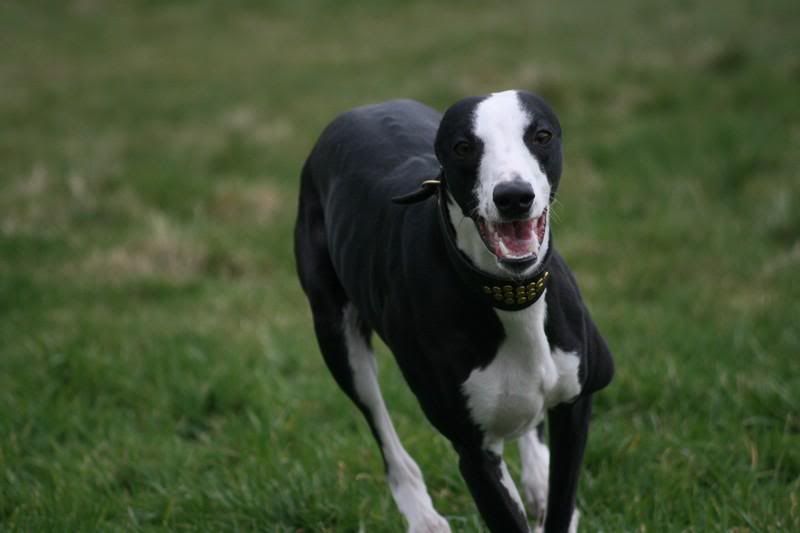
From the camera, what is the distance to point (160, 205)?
833cm

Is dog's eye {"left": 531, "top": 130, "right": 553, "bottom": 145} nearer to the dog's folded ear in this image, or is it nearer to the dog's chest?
the dog's folded ear

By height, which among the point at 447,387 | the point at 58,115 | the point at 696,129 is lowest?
the point at 58,115

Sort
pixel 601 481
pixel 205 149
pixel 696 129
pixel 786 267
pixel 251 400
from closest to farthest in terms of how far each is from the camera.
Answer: pixel 601 481, pixel 251 400, pixel 786 267, pixel 696 129, pixel 205 149

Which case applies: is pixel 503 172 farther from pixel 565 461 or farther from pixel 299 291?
pixel 299 291

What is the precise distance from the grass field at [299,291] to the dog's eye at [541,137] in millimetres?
1367

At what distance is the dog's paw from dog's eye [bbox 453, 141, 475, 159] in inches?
52.3

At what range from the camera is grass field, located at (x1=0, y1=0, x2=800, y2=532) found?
371 centimetres

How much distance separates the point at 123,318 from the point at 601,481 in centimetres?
332

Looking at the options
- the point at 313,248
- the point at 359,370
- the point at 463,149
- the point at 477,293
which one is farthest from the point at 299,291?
the point at 463,149

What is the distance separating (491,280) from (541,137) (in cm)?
38

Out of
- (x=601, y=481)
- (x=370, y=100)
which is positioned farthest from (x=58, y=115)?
(x=601, y=481)

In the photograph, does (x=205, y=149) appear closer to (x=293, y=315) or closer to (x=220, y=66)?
(x=293, y=315)

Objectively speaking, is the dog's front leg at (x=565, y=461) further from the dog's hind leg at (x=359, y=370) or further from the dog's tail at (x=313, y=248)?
the dog's tail at (x=313, y=248)

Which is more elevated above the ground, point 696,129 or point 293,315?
point 696,129
